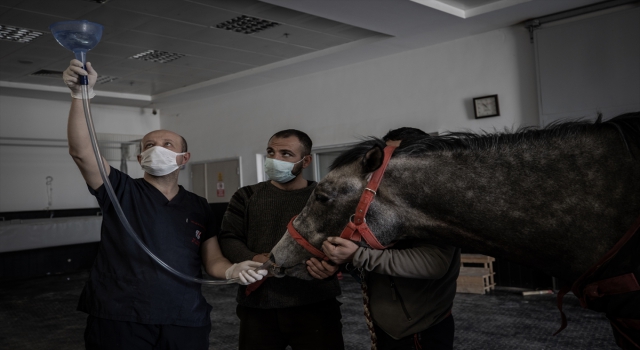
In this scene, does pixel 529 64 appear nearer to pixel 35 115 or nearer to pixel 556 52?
pixel 556 52

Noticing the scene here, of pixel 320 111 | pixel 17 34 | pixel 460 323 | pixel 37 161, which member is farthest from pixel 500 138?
pixel 37 161

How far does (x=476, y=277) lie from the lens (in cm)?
562

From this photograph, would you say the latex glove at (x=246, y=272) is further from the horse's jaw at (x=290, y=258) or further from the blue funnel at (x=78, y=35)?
the blue funnel at (x=78, y=35)

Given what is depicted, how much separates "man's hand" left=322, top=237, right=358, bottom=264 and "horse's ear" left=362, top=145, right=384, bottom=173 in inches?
9.3

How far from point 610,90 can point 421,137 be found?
468cm

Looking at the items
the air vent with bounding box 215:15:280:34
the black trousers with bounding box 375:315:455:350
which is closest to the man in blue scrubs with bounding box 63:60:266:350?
the black trousers with bounding box 375:315:455:350

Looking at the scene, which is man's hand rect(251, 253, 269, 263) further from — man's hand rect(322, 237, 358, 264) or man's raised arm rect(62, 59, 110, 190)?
man's raised arm rect(62, 59, 110, 190)

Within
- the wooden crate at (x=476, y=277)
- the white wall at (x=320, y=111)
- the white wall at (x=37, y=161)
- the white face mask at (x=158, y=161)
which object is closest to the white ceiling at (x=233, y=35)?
the white wall at (x=320, y=111)

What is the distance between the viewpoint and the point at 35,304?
5840 mm

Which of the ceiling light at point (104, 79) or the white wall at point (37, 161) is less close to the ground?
the ceiling light at point (104, 79)

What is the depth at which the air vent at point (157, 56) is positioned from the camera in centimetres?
714

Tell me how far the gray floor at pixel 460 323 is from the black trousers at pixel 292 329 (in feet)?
5.95

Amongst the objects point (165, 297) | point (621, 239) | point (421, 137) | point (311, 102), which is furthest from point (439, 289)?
point (311, 102)

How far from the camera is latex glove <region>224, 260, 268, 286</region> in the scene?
5.71 ft
